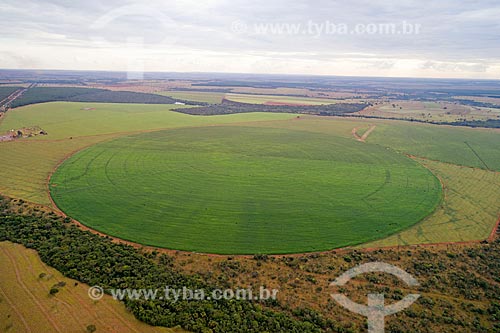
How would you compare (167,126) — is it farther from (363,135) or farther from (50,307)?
(50,307)

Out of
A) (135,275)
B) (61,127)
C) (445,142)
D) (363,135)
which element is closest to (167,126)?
(61,127)

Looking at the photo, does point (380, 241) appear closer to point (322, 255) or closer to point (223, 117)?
point (322, 255)

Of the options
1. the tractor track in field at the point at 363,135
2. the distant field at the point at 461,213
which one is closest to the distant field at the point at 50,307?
the distant field at the point at 461,213

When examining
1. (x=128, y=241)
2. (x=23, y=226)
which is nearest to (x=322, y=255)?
(x=128, y=241)

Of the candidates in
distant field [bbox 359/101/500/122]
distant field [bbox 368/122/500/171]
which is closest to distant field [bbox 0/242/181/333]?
distant field [bbox 368/122/500/171]

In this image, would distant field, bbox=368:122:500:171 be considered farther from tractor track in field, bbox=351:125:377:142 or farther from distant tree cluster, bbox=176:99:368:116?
distant tree cluster, bbox=176:99:368:116
